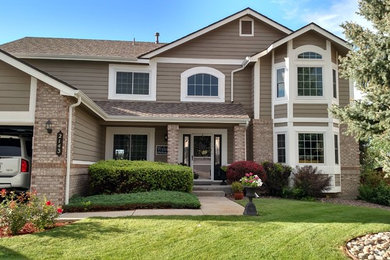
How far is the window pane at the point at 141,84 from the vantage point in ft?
47.6

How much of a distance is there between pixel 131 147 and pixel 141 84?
2987 millimetres

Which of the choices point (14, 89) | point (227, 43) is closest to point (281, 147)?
point (227, 43)

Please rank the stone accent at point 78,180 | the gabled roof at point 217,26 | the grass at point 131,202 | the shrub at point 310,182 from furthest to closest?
the gabled roof at point 217,26 < the shrub at point 310,182 < the stone accent at point 78,180 < the grass at point 131,202

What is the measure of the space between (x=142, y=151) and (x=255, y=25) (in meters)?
8.07

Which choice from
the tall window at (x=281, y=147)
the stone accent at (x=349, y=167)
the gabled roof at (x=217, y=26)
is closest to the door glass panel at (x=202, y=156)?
the tall window at (x=281, y=147)

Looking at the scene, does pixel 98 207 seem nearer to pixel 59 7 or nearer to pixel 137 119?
pixel 137 119

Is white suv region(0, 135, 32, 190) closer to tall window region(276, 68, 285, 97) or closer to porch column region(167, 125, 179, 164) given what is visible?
porch column region(167, 125, 179, 164)

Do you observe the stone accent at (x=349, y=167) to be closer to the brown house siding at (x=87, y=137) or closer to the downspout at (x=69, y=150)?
the brown house siding at (x=87, y=137)

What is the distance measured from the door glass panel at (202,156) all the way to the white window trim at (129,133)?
197cm

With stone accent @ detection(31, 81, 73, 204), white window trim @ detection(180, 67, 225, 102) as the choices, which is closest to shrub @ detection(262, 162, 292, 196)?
white window trim @ detection(180, 67, 225, 102)

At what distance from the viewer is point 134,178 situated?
1009 centimetres

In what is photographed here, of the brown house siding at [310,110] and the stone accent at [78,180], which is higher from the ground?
the brown house siding at [310,110]

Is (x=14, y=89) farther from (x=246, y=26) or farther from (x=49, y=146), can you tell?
(x=246, y=26)

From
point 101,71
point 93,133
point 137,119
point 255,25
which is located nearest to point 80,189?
point 93,133
